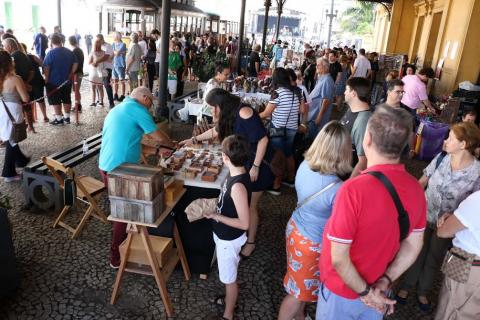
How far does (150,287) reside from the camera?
3053 mm

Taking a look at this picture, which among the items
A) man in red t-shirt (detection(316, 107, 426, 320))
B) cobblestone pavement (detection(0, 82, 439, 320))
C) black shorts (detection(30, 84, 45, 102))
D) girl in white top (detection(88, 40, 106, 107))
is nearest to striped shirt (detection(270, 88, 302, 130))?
cobblestone pavement (detection(0, 82, 439, 320))

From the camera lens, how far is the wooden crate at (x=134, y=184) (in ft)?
7.71

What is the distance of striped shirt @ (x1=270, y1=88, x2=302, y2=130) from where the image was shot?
4.52 metres

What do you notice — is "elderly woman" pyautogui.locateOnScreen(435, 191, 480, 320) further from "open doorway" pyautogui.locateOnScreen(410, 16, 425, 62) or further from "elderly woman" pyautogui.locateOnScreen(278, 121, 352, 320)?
"open doorway" pyautogui.locateOnScreen(410, 16, 425, 62)

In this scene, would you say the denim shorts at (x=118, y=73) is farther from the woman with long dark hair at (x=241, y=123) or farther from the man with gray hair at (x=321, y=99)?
the woman with long dark hair at (x=241, y=123)

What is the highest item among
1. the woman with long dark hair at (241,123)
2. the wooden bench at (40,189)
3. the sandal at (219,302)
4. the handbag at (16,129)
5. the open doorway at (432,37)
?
the open doorway at (432,37)

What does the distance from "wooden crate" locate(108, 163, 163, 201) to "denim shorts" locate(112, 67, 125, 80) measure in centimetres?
728

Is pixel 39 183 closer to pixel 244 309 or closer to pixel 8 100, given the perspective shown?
pixel 8 100

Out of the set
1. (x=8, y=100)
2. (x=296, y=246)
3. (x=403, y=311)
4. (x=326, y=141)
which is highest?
(x=326, y=141)

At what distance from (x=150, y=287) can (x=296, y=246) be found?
4.44 ft

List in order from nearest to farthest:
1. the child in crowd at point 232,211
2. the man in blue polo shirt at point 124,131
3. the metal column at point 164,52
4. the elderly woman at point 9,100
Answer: the child in crowd at point 232,211, the man in blue polo shirt at point 124,131, the elderly woman at point 9,100, the metal column at point 164,52

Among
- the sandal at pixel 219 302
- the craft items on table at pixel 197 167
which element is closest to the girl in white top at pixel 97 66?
the craft items on table at pixel 197 167

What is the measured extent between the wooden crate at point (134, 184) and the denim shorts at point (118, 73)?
7.28 metres

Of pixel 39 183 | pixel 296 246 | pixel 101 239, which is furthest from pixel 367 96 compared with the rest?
pixel 39 183
